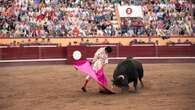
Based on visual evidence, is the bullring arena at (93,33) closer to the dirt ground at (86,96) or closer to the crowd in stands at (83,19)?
the crowd in stands at (83,19)

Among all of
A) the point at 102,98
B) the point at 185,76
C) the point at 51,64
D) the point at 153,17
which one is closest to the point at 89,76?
the point at 102,98

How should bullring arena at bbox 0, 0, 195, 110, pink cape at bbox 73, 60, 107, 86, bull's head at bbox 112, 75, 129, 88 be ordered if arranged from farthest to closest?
bullring arena at bbox 0, 0, 195, 110 < pink cape at bbox 73, 60, 107, 86 < bull's head at bbox 112, 75, 129, 88

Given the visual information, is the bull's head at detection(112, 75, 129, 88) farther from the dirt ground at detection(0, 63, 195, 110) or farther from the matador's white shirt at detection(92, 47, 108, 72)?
the matador's white shirt at detection(92, 47, 108, 72)

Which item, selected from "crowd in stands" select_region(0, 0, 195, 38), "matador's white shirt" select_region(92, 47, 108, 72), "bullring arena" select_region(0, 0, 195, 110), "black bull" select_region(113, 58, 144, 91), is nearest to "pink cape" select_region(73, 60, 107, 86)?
"matador's white shirt" select_region(92, 47, 108, 72)

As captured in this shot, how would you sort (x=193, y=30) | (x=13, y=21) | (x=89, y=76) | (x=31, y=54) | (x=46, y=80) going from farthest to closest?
(x=193, y=30), (x=13, y=21), (x=31, y=54), (x=46, y=80), (x=89, y=76)

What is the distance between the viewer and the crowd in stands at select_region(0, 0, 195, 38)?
1677 centimetres

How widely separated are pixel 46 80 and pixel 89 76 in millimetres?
2370

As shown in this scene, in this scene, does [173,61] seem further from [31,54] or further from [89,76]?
[89,76]

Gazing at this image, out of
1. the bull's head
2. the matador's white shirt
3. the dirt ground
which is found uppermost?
the matador's white shirt

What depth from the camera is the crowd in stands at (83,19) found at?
1677 cm

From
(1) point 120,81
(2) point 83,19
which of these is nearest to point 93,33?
(2) point 83,19

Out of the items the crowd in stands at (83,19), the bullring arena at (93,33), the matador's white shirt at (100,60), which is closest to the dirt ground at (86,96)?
the matador's white shirt at (100,60)

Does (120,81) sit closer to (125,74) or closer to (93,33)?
(125,74)

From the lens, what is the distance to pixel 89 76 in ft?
26.3
